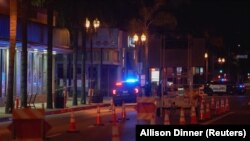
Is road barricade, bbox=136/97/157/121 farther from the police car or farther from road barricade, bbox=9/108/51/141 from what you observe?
the police car

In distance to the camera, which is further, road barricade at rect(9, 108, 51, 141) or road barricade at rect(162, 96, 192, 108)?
road barricade at rect(162, 96, 192, 108)

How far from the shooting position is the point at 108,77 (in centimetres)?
6225

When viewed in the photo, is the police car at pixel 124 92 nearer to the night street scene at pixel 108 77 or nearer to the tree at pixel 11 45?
the night street scene at pixel 108 77

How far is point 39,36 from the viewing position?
141 feet

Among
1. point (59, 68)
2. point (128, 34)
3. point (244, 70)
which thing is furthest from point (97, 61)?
point (244, 70)

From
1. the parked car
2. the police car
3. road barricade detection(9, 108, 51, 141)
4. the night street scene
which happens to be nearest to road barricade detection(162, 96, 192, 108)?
the night street scene

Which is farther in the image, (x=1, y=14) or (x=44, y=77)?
(x=44, y=77)

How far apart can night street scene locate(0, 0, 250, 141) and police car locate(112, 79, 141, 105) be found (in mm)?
77

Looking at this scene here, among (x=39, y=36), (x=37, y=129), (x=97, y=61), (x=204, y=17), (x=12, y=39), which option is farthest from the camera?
(x=204, y=17)

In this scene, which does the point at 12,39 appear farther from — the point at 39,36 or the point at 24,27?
the point at 39,36

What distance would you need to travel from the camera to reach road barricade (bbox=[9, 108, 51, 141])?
670 inches

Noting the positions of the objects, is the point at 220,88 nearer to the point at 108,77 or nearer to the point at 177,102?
the point at 108,77

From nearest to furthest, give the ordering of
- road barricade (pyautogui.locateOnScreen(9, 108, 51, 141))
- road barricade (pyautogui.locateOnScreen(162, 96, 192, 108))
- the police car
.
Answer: road barricade (pyautogui.locateOnScreen(9, 108, 51, 141))
road barricade (pyautogui.locateOnScreen(162, 96, 192, 108))
the police car

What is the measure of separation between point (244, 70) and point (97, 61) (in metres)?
102
